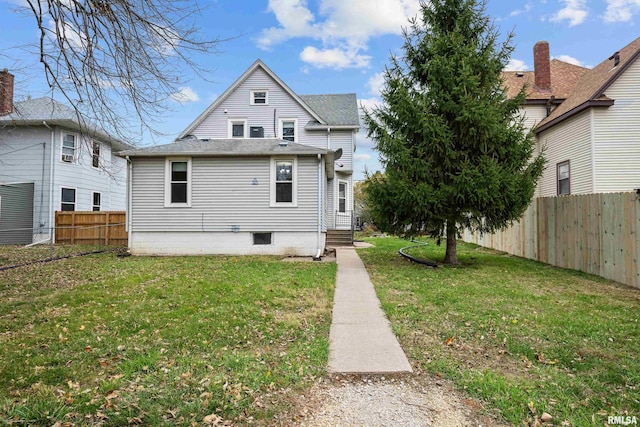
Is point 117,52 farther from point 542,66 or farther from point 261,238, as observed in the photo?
point 542,66

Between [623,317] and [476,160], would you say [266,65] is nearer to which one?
[476,160]

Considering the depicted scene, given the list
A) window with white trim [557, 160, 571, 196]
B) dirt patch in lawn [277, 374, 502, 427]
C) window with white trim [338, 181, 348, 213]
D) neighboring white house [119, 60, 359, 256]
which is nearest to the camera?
dirt patch in lawn [277, 374, 502, 427]

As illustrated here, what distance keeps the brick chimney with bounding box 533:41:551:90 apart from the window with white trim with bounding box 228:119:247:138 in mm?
14801

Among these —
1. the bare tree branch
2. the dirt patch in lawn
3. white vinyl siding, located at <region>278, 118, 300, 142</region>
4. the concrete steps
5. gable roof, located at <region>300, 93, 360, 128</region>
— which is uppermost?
gable roof, located at <region>300, 93, 360, 128</region>

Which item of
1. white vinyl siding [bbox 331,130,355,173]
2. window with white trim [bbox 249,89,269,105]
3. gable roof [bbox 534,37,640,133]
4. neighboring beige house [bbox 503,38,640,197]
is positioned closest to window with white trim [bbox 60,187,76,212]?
window with white trim [bbox 249,89,269,105]

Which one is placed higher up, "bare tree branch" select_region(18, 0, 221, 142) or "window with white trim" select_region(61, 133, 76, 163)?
"window with white trim" select_region(61, 133, 76, 163)

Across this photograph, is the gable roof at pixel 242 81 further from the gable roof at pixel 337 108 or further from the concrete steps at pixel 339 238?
the concrete steps at pixel 339 238

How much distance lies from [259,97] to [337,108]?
173 inches

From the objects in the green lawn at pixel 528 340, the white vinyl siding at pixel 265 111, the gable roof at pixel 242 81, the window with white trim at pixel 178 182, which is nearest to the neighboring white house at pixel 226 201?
the window with white trim at pixel 178 182

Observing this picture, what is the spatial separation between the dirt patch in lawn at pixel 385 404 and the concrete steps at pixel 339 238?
13.9 m

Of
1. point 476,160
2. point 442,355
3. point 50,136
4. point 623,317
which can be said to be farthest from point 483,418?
point 50,136

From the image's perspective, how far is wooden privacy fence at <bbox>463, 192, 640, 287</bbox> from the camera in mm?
7422

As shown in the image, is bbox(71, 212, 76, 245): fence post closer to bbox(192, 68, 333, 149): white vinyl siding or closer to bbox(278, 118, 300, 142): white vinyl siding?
bbox(192, 68, 333, 149): white vinyl siding

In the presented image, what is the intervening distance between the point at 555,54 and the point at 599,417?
71.2 feet
